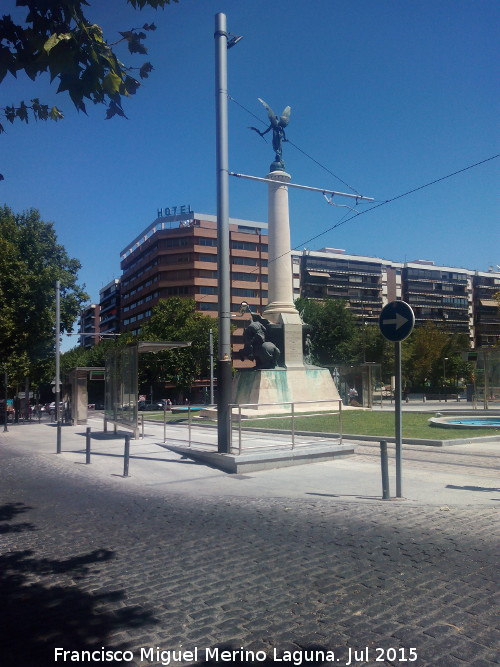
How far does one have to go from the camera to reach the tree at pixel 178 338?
6081cm

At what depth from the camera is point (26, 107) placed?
241 inches

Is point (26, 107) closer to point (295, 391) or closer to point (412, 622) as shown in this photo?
point (412, 622)

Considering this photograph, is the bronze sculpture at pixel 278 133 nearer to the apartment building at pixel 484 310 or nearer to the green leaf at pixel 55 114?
the green leaf at pixel 55 114

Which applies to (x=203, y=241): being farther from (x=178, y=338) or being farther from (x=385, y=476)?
(x=385, y=476)

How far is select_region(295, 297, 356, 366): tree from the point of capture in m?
60.2

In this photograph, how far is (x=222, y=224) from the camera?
12383mm

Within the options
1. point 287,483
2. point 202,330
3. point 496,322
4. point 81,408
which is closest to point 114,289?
point 202,330

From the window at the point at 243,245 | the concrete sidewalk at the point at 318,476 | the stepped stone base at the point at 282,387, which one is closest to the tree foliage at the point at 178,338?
the window at the point at 243,245

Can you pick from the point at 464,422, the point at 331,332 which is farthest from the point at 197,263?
the point at 464,422

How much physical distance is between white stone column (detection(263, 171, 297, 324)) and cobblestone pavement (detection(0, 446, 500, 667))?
838 inches

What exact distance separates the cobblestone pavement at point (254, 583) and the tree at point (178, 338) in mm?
Result: 52769

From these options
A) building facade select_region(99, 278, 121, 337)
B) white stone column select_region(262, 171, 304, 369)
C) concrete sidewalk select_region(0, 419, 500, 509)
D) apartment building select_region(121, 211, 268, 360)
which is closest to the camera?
concrete sidewalk select_region(0, 419, 500, 509)

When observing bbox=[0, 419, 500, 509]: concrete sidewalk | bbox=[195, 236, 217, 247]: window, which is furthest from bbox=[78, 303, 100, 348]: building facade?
bbox=[0, 419, 500, 509]: concrete sidewalk

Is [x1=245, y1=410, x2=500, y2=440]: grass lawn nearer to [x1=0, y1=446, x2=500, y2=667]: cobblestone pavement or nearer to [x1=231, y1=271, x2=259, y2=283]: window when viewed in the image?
[x1=0, y1=446, x2=500, y2=667]: cobblestone pavement
